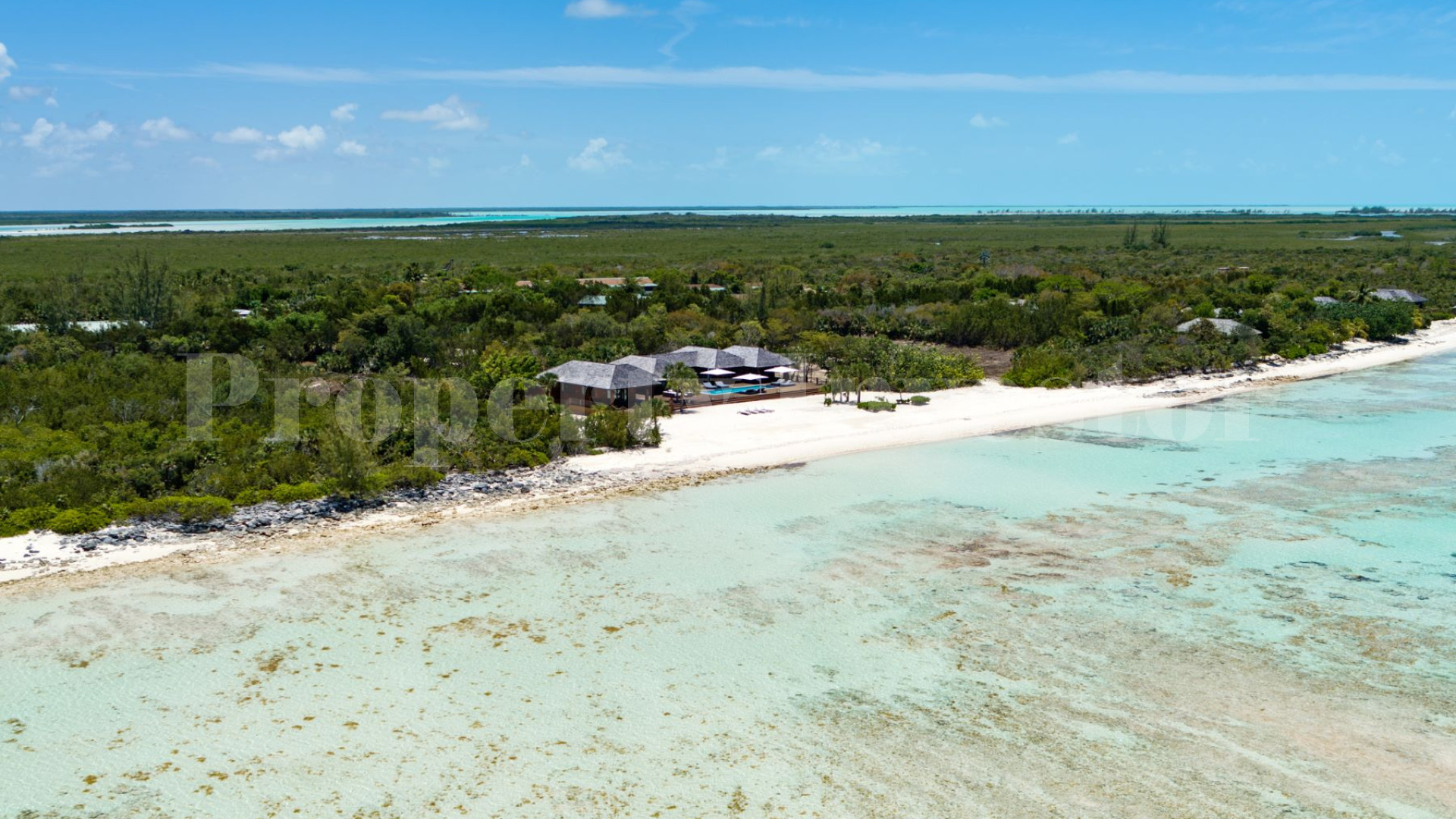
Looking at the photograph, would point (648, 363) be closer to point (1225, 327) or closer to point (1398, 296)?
point (1225, 327)

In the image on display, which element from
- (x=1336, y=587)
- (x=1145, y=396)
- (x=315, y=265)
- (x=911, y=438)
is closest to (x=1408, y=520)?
(x=1336, y=587)

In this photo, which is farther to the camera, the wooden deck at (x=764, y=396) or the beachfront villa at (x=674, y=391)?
the wooden deck at (x=764, y=396)

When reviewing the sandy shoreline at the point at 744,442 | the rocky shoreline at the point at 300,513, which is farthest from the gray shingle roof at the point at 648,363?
the rocky shoreline at the point at 300,513

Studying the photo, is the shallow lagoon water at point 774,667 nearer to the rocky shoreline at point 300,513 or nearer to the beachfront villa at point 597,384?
the rocky shoreline at point 300,513

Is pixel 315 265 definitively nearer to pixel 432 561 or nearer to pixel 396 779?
pixel 432 561

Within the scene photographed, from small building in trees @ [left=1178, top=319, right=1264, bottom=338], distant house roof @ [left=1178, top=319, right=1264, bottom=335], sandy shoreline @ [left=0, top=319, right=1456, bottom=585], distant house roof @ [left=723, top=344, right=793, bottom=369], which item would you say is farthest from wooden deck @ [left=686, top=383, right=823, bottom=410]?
distant house roof @ [left=1178, top=319, right=1264, bottom=335]

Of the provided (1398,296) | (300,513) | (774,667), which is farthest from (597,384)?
(1398,296)
